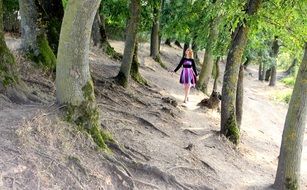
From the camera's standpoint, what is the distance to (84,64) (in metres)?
7.28

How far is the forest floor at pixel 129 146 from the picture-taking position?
616 cm

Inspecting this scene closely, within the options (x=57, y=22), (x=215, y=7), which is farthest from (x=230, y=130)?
(x=57, y=22)

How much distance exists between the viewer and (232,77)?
12.1 metres

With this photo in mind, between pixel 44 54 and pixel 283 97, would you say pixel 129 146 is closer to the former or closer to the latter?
pixel 44 54

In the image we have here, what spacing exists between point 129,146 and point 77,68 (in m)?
2.09

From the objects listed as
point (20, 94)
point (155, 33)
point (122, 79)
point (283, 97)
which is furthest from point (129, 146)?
point (283, 97)

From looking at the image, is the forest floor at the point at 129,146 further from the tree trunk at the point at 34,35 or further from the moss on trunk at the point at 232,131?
the tree trunk at the point at 34,35

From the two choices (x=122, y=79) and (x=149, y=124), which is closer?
(x=149, y=124)

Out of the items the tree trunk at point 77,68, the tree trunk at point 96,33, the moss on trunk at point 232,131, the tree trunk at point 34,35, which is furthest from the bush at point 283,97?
the tree trunk at point 77,68

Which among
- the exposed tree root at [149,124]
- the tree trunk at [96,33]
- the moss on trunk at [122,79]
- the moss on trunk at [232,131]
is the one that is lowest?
the moss on trunk at [232,131]

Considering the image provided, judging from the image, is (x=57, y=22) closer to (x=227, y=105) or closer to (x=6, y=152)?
(x=227, y=105)

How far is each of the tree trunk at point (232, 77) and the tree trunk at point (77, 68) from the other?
17.7 ft

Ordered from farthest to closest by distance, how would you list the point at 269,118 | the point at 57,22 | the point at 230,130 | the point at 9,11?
the point at 269,118
the point at 9,11
the point at 230,130
the point at 57,22

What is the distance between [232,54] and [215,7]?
1.48 m
